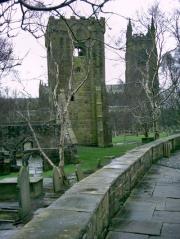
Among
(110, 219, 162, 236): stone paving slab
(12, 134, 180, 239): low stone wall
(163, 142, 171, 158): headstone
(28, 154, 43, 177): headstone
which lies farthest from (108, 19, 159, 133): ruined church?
(28, 154, 43, 177): headstone

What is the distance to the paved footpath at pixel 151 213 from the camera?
Result: 5.07m

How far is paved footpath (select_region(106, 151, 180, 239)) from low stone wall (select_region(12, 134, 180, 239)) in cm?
17

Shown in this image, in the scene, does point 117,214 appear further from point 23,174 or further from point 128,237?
point 23,174

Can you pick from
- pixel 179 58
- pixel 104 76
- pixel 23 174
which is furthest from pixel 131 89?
pixel 23 174

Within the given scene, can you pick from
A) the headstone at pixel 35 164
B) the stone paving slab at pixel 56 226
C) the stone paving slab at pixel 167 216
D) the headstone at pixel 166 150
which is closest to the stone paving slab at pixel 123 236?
the stone paving slab at pixel 167 216

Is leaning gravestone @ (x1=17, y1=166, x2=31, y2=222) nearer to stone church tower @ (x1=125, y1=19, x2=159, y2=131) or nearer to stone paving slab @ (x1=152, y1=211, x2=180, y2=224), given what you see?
stone paving slab @ (x1=152, y1=211, x2=180, y2=224)

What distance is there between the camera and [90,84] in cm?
4338

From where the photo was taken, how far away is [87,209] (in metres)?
4.18

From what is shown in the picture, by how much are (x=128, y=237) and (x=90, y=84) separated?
3885cm

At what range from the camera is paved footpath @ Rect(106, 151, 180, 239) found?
5.07 metres

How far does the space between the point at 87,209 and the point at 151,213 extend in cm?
225

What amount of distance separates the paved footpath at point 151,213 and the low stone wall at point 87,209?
173 millimetres

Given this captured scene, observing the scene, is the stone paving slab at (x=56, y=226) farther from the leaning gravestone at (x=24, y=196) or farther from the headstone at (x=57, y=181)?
the headstone at (x=57, y=181)

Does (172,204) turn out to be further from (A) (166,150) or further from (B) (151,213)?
(A) (166,150)
